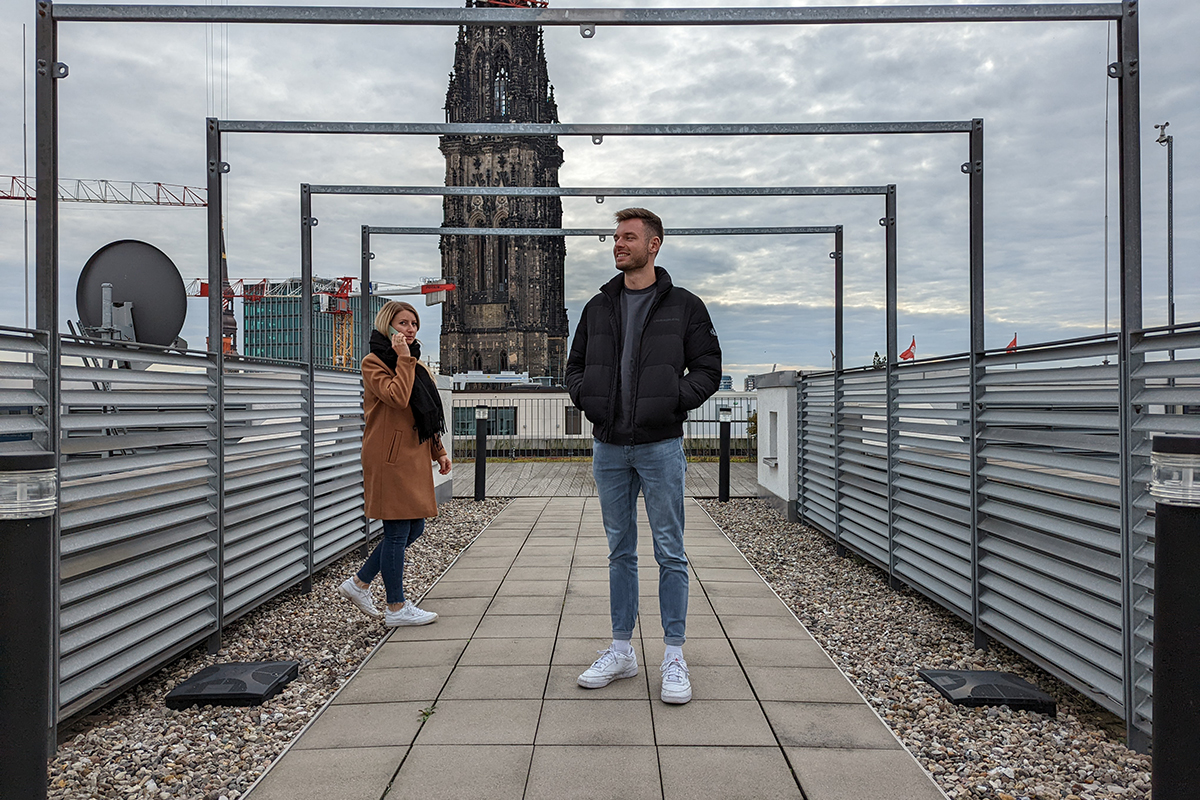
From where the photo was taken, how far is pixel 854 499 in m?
6.18

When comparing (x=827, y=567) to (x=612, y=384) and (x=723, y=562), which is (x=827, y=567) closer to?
(x=723, y=562)

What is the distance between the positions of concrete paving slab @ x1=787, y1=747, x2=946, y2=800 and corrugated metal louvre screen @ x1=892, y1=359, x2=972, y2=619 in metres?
1.70

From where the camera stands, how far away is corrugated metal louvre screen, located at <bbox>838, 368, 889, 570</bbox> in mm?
5547

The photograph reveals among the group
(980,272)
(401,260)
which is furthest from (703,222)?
(401,260)

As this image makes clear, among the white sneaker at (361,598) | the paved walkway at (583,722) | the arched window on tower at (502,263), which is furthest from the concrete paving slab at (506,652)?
the arched window on tower at (502,263)

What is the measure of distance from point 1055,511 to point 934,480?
1314mm

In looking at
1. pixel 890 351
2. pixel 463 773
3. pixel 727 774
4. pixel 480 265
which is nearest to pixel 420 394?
pixel 463 773

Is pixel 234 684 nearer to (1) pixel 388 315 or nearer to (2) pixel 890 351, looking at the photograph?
(1) pixel 388 315

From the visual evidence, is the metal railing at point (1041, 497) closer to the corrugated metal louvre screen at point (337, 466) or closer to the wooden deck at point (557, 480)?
the corrugated metal louvre screen at point (337, 466)

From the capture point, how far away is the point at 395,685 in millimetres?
3320

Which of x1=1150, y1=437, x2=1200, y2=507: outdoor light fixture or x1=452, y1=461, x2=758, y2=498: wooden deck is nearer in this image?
x1=1150, y1=437, x2=1200, y2=507: outdoor light fixture

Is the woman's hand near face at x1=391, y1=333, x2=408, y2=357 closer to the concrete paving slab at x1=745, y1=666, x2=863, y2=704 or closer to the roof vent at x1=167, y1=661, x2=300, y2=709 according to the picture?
the roof vent at x1=167, y1=661, x2=300, y2=709

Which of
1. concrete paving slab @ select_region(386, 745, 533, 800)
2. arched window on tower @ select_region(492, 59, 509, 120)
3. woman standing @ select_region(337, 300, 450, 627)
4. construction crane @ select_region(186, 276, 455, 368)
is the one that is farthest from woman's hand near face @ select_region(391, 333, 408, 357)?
construction crane @ select_region(186, 276, 455, 368)

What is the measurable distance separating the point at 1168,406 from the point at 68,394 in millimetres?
3797
